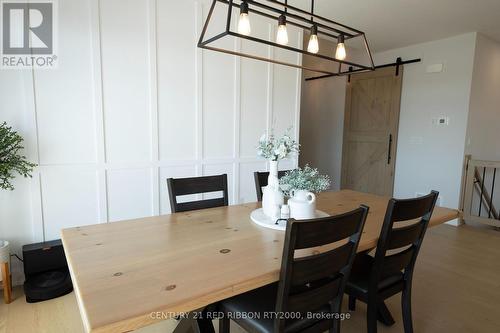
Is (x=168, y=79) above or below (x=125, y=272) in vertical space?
above

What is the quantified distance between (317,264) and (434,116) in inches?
168

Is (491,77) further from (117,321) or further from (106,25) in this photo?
(117,321)

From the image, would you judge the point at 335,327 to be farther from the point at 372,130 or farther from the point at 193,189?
the point at 372,130

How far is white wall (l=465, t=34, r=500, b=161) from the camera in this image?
13.8 ft

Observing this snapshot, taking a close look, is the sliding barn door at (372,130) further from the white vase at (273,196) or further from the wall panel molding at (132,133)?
the white vase at (273,196)

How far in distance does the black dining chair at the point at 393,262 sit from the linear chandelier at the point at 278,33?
1096 millimetres

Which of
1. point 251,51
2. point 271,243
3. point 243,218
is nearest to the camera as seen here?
point 271,243

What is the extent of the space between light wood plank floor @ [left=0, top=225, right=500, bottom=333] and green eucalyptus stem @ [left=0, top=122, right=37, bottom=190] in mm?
925

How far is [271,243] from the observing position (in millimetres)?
1438

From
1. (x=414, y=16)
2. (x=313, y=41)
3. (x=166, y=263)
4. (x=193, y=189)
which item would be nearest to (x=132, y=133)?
(x=193, y=189)

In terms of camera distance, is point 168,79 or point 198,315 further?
point 168,79

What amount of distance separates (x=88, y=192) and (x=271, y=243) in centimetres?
199

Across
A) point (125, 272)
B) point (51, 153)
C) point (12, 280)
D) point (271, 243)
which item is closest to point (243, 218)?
point (271, 243)

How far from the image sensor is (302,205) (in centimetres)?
166
